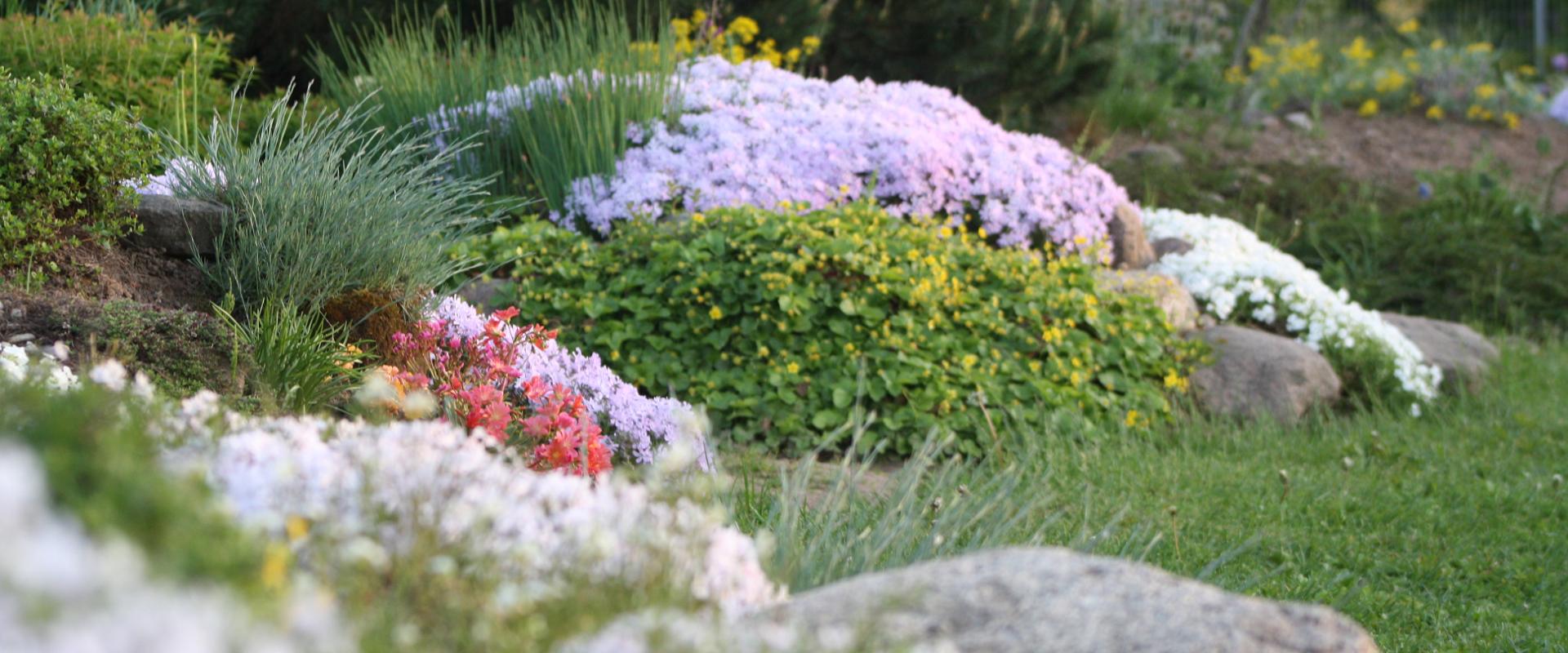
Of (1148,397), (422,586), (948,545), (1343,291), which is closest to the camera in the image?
(422,586)

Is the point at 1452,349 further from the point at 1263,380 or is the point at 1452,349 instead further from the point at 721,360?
the point at 721,360

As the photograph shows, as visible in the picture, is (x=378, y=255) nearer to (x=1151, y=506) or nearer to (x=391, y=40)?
(x=1151, y=506)

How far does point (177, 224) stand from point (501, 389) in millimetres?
1000

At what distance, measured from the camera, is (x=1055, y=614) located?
1656 mm

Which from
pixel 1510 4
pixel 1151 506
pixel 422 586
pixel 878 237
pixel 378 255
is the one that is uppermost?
pixel 422 586

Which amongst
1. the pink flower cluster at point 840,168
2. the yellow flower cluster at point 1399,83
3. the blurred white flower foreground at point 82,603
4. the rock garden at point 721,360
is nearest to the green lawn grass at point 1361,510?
the rock garden at point 721,360

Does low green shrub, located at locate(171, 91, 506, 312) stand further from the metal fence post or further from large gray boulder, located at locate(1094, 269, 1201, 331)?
the metal fence post

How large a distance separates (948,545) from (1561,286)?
20.7 ft

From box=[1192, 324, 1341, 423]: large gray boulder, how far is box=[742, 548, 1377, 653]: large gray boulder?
3.93 metres

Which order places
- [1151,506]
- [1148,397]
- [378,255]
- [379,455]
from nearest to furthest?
[379,455]
[378,255]
[1151,506]
[1148,397]

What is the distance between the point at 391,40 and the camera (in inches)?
271

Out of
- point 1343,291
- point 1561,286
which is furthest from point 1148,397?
point 1561,286

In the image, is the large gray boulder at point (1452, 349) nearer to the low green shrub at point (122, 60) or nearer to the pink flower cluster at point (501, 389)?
the pink flower cluster at point (501, 389)

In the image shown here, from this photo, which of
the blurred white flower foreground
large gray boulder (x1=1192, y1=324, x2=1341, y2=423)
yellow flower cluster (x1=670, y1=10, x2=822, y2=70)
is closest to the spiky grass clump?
yellow flower cluster (x1=670, y1=10, x2=822, y2=70)
